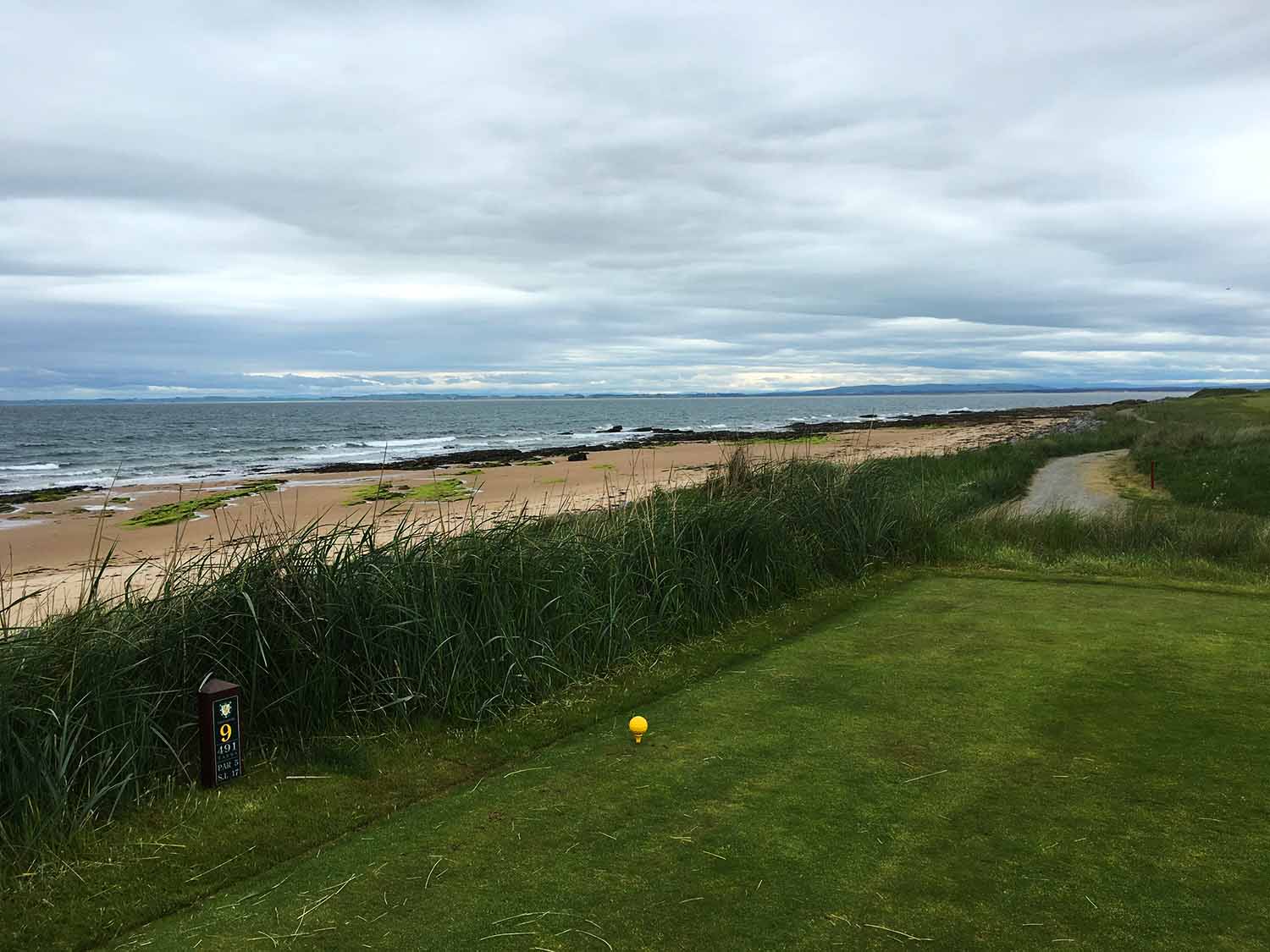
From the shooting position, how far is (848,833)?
3158 millimetres

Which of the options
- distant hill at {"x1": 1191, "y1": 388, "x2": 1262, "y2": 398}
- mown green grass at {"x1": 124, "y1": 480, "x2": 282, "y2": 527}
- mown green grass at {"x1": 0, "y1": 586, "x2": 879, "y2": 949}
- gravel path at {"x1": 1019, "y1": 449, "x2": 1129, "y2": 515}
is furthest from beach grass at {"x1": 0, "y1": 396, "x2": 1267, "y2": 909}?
distant hill at {"x1": 1191, "y1": 388, "x2": 1262, "y2": 398}

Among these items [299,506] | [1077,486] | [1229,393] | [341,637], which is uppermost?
[1229,393]

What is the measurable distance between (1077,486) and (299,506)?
18176 millimetres

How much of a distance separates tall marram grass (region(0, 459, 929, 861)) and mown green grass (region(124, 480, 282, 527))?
1085 centimetres

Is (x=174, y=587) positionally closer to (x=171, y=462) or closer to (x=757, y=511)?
(x=757, y=511)

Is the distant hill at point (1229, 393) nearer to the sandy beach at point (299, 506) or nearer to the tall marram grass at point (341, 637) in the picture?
the sandy beach at point (299, 506)

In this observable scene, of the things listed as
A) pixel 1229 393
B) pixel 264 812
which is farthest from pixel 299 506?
pixel 1229 393

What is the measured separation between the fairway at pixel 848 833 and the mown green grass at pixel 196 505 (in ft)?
43.1

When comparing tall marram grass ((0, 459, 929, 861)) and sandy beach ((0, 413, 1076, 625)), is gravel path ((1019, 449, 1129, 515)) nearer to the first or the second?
sandy beach ((0, 413, 1076, 625))

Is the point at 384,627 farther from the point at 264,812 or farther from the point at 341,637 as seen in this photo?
the point at 264,812

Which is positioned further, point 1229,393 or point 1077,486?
point 1229,393

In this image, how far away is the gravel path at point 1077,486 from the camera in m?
15.4

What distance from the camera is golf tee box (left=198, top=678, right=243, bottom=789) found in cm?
379

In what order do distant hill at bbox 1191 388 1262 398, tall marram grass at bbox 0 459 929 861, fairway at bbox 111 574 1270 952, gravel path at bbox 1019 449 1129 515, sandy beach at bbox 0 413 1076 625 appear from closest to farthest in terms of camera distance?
fairway at bbox 111 574 1270 952, tall marram grass at bbox 0 459 929 861, sandy beach at bbox 0 413 1076 625, gravel path at bbox 1019 449 1129 515, distant hill at bbox 1191 388 1262 398
